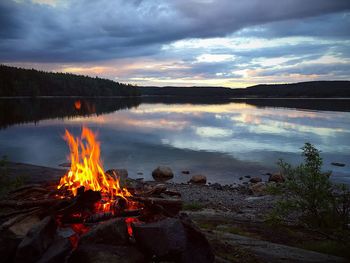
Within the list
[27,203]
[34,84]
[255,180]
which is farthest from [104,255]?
[34,84]

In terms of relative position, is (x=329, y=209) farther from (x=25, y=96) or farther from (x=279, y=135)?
(x=25, y=96)

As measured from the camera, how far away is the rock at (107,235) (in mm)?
6816

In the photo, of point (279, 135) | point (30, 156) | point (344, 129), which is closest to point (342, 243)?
point (30, 156)

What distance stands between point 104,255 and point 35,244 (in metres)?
1.27

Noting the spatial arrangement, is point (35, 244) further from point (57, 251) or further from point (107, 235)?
point (107, 235)

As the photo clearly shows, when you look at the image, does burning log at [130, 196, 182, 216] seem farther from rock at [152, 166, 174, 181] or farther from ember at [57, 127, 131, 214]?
rock at [152, 166, 174, 181]

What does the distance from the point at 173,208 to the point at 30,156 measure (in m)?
30.1

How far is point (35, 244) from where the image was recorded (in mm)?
6348

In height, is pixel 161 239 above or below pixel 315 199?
above

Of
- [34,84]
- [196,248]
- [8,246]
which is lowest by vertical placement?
[196,248]

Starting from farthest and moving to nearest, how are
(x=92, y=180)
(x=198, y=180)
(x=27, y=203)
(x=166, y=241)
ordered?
(x=198, y=180) < (x=92, y=180) < (x=27, y=203) < (x=166, y=241)

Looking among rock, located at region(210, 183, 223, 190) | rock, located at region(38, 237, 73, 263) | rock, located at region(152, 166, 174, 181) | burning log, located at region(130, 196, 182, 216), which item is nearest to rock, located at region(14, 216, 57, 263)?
rock, located at region(38, 237, 73, 263)

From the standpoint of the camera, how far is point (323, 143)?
4581 cm

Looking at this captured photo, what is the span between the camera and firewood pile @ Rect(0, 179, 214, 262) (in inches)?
255
